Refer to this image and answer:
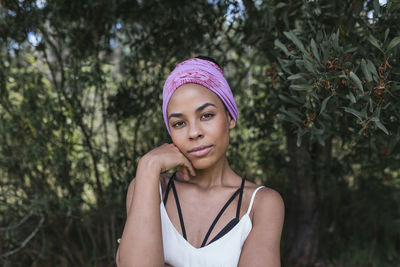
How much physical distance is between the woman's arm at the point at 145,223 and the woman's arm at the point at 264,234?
0.47 meters

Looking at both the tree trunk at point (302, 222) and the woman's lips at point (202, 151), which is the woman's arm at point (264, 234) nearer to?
the woman's lips at point (202, 151)

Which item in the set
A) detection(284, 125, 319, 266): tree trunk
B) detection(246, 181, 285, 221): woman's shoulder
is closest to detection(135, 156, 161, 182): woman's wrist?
detection(246, 181, 285, 221): woman's shoulder

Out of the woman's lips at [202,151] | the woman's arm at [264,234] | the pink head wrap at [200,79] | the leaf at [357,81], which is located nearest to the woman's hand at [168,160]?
the woman's lips at [202,151]

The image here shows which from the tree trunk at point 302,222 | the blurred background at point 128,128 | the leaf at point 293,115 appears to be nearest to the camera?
the leaf at point 293,115

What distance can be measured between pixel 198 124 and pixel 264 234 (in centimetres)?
69

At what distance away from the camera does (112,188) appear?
12.6 ft

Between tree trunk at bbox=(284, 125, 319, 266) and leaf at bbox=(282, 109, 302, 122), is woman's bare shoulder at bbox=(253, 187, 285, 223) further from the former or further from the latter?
tree trunk at bbox=(284, 125, 319, 266)

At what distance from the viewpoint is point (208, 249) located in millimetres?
2100

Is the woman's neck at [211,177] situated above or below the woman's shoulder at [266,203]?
above

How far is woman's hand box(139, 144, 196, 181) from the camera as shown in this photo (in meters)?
2.09

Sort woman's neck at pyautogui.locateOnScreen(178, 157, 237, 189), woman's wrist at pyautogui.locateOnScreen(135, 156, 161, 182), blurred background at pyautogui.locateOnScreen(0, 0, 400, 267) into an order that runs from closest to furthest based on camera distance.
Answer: woman's wrist at pyautogui.locateOnScreen(135, 156, 161, 182) → woman's neck at pyautogui.locateOnScreen(178, 157, 237, 189) → blurred background at pyautogui.locateOnScreen(0, 0, 400, 267)

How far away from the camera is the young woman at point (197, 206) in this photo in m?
1.98

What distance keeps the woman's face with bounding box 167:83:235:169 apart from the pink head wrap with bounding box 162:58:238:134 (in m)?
0.03

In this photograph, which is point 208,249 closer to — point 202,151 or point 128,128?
point 202,151
